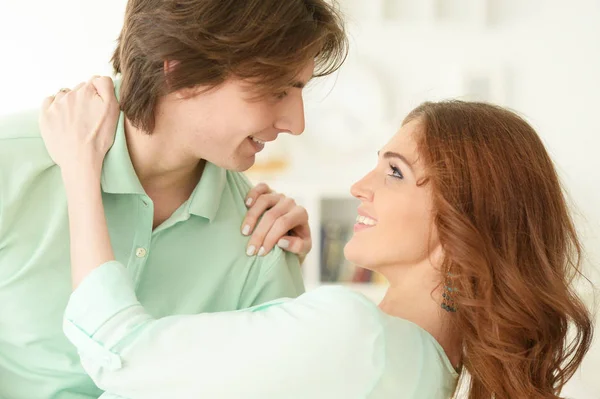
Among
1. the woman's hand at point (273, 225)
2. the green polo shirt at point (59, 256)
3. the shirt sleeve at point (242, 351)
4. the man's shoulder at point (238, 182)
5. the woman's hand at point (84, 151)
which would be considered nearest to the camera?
the shirt sleeve at point (242, 351)

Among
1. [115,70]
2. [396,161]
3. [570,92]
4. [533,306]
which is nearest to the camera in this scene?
[533,306]

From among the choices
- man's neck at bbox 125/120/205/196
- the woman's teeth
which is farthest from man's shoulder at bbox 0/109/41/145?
the woman's teeth

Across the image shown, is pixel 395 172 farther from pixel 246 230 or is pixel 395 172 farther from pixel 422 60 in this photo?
pixel 422 60

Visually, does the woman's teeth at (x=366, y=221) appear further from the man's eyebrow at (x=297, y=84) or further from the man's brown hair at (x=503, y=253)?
the man's eyebrow at (x=297, y=84)

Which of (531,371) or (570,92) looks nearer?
(531,371)

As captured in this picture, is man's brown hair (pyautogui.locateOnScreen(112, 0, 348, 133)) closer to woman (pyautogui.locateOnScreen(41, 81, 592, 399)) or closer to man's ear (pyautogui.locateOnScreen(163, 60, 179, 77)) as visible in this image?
man's ear (pyautogui.locateOnScreen(163, 60, 179, 77))

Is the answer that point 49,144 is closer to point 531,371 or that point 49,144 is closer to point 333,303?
point 333,303

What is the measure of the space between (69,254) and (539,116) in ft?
11.1

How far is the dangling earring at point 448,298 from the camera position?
1550mm

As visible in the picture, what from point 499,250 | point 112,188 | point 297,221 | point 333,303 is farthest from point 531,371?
point 112,188

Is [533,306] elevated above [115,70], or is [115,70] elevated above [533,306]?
[115,70]

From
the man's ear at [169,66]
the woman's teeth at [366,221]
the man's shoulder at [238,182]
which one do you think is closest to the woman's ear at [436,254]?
the woman's teeth at [366,221]

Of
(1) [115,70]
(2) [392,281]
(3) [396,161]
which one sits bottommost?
(2) [392,281]

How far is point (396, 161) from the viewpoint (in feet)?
5.35
